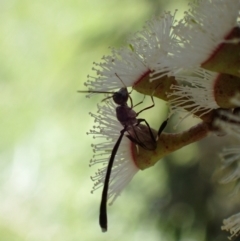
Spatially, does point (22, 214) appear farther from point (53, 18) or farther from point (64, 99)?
point (53, 18)

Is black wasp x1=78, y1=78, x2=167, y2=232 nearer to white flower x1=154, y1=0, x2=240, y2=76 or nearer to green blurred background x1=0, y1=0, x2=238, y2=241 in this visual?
white flower x1=154, y1=0, x2=240, y2=76

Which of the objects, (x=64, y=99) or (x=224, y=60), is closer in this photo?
(x=224, y=60)

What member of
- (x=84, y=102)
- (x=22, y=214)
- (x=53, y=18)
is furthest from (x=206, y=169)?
(x=53, y=18)

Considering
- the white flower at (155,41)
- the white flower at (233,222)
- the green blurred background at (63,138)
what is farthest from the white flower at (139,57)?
the green blurred background at (63,138)

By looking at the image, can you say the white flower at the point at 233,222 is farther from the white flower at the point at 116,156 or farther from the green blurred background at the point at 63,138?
the green blurred background at the point at 63,138

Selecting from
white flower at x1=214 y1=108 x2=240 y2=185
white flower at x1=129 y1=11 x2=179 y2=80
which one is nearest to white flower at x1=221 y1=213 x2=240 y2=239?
white flower at x1=214 y1=108 x2=240 y2=185

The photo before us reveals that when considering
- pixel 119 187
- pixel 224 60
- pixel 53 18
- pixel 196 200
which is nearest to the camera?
pixel 224 60

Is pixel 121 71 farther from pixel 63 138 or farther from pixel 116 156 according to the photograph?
pixel 63 138
